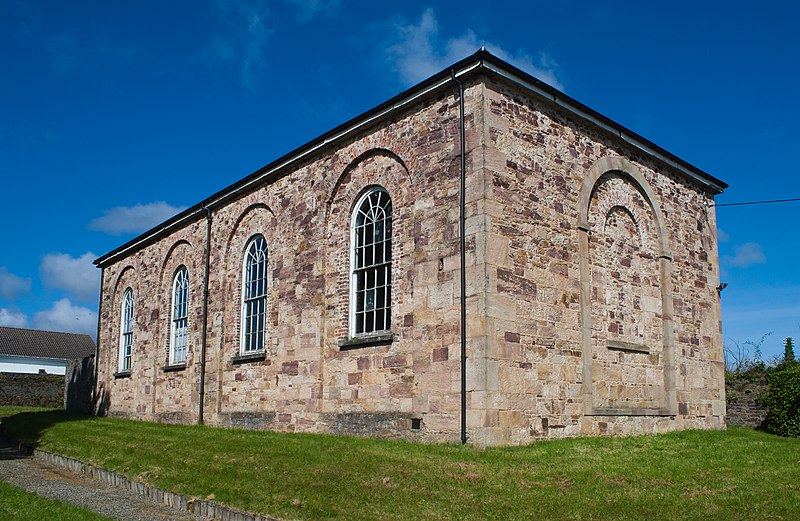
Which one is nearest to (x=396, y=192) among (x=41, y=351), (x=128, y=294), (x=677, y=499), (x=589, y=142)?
(x=589, y=142)

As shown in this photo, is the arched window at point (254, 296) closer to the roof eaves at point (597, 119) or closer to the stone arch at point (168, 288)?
the stone arch at point (168, 288)

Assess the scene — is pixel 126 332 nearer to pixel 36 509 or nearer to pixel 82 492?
pixel 82 492

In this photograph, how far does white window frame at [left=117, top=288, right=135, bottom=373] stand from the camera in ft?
87.8

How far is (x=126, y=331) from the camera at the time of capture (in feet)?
89.5

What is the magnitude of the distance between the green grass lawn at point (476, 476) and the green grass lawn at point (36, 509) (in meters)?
1.39

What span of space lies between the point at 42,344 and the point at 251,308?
52746mm

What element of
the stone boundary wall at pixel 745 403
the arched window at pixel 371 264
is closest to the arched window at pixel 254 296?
the arched window at pixel 371 264

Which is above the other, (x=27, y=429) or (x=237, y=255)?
(x=237, y=255)

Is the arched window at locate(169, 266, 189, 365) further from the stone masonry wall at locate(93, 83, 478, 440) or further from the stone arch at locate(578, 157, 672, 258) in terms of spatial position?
the stone arch at locate(578, 157, 672, 258)

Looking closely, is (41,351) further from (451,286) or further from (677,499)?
(677,499)

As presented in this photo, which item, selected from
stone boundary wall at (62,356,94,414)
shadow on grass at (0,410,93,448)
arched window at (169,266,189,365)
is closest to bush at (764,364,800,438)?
arched window at (169,266,189,365)

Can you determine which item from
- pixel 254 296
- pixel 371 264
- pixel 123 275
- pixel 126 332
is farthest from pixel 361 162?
pixel 123 275

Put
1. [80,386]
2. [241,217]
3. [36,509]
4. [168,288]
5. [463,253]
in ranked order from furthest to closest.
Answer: [80,386] < [168,288] < [241,217] < [463,253] < [36,509]

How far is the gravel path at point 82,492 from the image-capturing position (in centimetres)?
964
